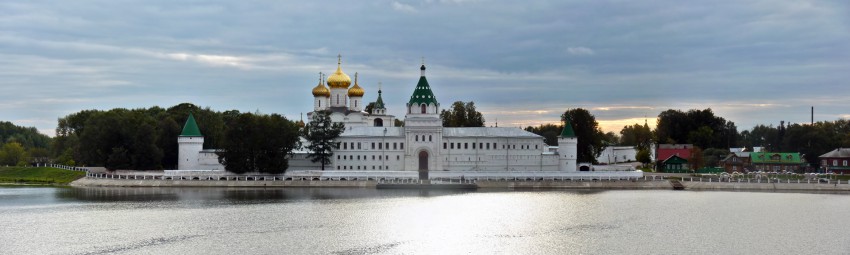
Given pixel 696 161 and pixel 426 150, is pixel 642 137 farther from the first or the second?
pixel 426 150

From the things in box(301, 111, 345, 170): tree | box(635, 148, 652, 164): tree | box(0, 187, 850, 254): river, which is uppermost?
box(301, 111, 345, 170): tree

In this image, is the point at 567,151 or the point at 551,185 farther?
the point at 567,151

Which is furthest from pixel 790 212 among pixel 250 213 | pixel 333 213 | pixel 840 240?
pixel 250 213

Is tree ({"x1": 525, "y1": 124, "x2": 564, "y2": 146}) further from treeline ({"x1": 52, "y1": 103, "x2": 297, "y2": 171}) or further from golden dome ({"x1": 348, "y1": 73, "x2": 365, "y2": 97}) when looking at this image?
treeline ({"x1": 52, "y1": 103, "x2": 297, "y2": 171})

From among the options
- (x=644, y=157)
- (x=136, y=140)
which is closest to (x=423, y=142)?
(x=136, y=140)

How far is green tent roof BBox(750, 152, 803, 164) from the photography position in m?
79.5

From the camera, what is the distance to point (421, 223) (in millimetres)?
40750

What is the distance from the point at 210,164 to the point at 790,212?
42.8m

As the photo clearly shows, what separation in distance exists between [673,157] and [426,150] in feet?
75.2

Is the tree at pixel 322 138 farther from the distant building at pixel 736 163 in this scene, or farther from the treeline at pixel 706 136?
the distant building at pixel 736 163

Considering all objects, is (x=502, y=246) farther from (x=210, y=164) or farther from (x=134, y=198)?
(x=210, y=164)

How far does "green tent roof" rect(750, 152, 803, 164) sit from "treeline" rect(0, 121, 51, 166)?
65.0m

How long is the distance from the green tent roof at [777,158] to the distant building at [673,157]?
18.3 ft

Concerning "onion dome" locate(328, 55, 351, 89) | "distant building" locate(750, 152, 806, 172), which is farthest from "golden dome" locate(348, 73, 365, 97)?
"distant building" locate(750, 152, 806, 172)
